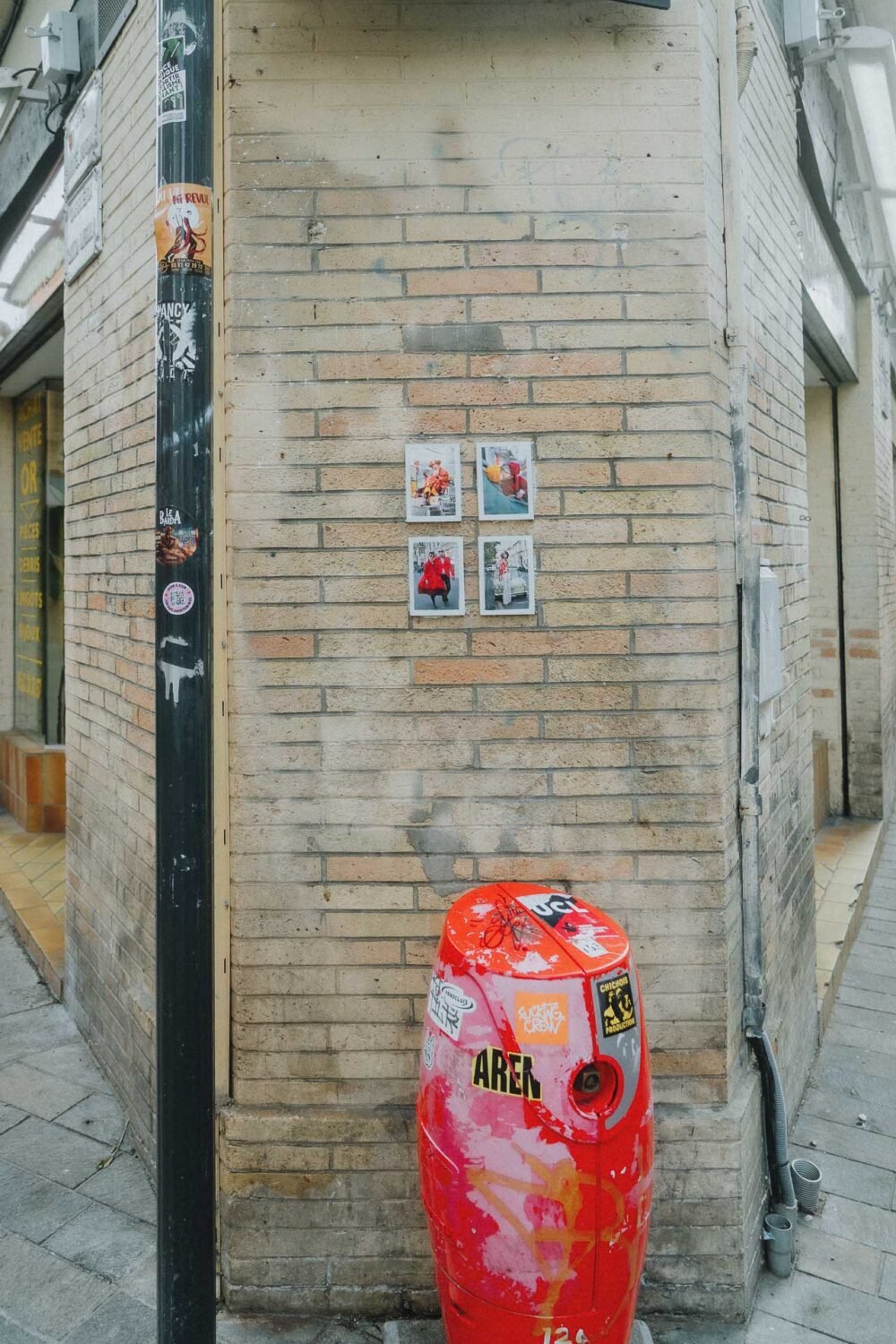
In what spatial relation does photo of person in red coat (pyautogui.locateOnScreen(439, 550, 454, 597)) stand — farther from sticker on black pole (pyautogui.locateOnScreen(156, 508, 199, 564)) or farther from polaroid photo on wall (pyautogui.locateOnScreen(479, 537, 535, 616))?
sticker on black pole (pyautogui.locateOnScreen(156, 508, 199, 564))

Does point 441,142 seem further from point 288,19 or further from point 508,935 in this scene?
point 508,935

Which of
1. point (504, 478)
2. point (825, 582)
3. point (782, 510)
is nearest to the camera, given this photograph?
point (504, 478)

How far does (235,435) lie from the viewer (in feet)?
9.52

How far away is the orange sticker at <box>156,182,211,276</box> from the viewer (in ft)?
6.67

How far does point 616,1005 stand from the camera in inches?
85.0

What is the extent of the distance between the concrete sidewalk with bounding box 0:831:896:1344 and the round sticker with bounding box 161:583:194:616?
2.07 meters

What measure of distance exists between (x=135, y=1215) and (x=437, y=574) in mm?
2401

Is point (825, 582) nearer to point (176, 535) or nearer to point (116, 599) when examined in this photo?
point (116, 599)

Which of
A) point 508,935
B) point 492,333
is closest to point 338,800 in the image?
point 508,935

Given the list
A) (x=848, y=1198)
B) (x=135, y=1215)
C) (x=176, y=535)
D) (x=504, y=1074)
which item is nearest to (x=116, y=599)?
(x=176, y=535)

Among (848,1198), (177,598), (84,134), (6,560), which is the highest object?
(84,134)

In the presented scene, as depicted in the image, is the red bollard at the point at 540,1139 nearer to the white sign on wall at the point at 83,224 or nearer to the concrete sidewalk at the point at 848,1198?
the concrete sidewalk at the point at 848,1198

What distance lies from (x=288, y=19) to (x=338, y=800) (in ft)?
7.81

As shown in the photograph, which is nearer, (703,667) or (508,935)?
(508,935)
